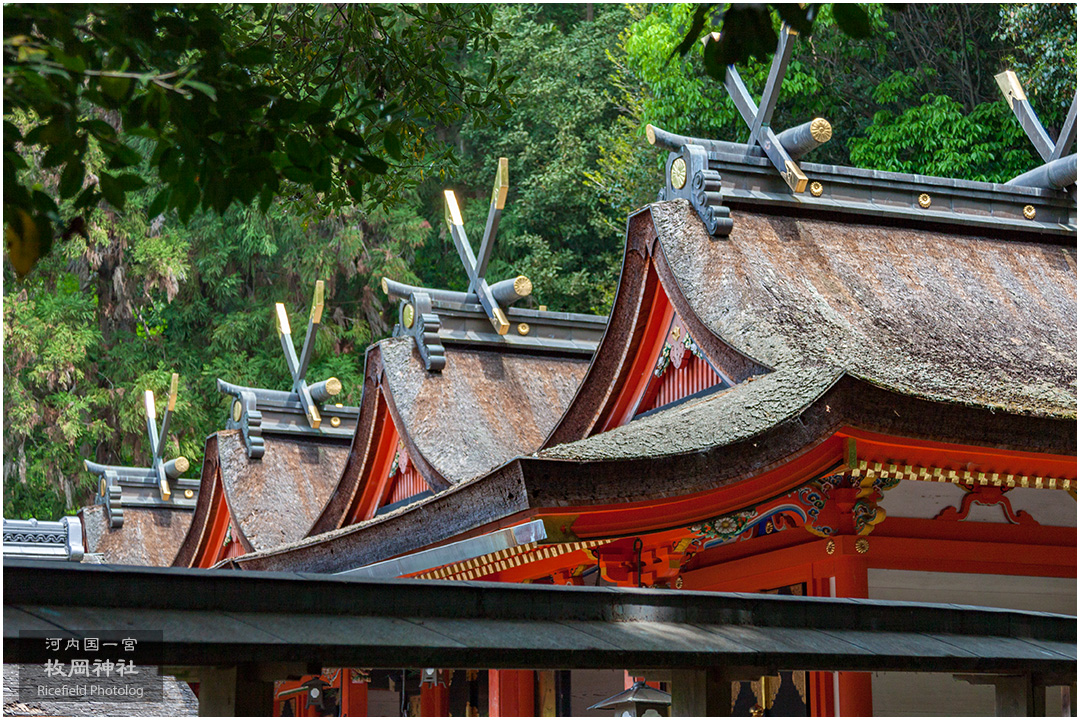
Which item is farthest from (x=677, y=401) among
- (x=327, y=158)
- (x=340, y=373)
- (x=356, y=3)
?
(x=340, y=373)

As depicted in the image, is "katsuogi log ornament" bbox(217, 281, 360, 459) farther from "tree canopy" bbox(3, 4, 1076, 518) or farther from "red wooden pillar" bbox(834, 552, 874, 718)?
"red wooden pillar" bbox(834, 552, 874, 718)

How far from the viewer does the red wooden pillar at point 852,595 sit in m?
6.73

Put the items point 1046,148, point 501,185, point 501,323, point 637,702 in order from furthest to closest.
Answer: point 501,323
point 501,185
point 1046,148
point 637,702

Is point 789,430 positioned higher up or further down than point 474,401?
further down

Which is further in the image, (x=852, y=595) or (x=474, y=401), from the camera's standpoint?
(x=474, y=401)

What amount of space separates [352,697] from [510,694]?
→ 10.9 ft

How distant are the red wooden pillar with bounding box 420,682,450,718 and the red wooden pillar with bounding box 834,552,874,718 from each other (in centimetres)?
486

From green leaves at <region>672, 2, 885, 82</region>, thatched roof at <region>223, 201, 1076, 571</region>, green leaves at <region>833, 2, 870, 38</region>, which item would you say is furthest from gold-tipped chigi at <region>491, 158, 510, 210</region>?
green leaves at <region>833, 2, 870, 38</region>

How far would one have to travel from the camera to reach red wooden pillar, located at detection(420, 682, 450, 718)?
10867 millimetres

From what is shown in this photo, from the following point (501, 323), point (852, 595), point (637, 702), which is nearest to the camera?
point (637, 702)

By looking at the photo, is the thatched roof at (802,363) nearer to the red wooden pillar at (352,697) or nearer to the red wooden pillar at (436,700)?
the red wooden pillar at (436,700)

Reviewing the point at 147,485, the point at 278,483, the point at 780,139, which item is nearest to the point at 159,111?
the point at 780,139

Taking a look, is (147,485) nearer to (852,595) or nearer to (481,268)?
(481,268)

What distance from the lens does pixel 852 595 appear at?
22.4ft
